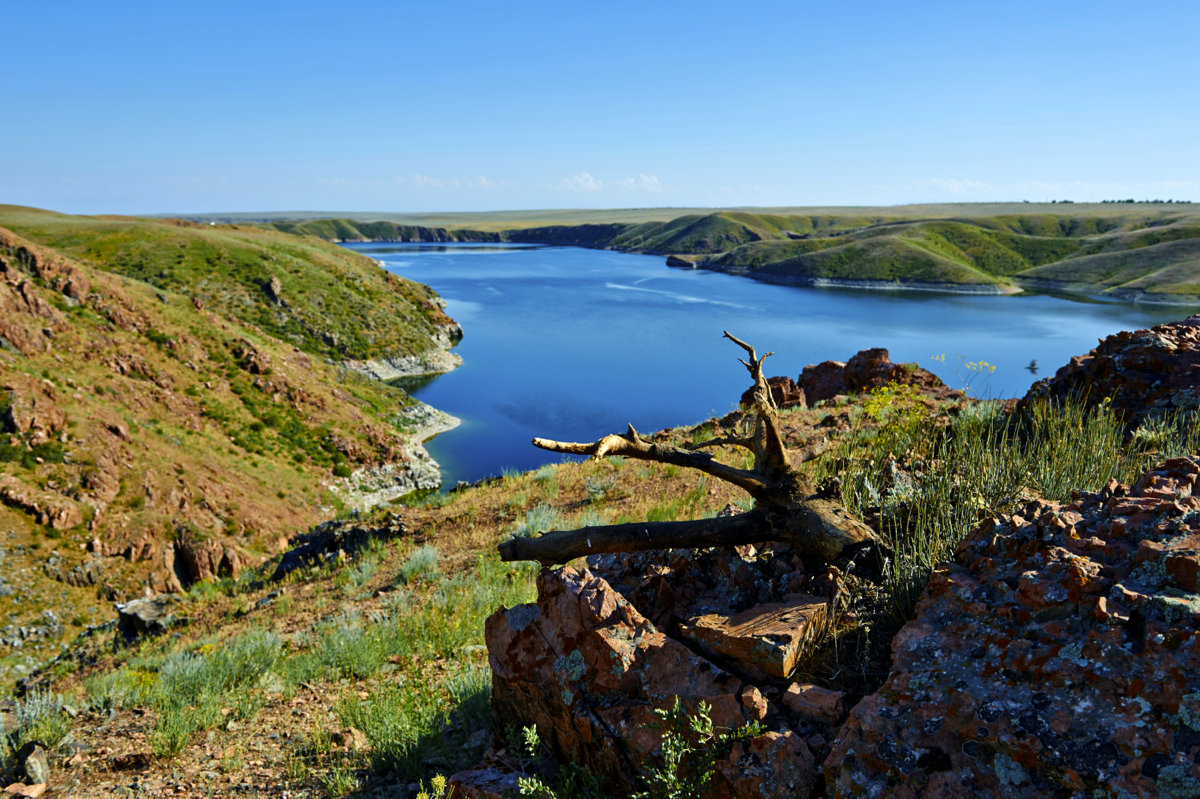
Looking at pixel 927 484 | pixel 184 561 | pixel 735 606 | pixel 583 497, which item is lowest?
pixel 184 561

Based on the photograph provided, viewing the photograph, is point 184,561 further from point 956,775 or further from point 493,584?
point 956,775

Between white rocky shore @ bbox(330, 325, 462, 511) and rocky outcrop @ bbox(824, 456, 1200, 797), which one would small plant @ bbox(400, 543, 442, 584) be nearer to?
rocky outcrop @ bbox(824, 456, 1200, 797)

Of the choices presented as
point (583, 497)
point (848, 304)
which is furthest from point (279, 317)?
point (848, 304)

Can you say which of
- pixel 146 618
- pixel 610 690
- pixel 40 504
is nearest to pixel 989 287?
pixel 40 504

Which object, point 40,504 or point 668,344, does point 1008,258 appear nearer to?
point 668,344

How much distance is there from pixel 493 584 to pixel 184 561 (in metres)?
16.4

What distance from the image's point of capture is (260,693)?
5988mm

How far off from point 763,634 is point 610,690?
2.77 feet

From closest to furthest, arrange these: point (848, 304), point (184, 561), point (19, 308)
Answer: point (184, 561) → point (19, 308) → point (848, 304)

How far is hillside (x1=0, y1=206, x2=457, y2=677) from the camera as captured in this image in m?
17.7

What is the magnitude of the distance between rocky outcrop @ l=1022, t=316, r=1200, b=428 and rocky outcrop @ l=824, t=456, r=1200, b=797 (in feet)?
19.5

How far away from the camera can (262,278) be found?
56.2 m

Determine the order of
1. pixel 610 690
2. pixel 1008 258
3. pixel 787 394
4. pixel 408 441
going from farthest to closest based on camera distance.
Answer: pixel 1008 258
pixel 408 441
pixel 787 394
pixel 610 690

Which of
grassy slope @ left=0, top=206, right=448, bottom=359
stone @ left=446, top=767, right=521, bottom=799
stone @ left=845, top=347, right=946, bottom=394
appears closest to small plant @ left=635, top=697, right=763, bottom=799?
stone @ left=446, top=767, right=521, bottom=799
